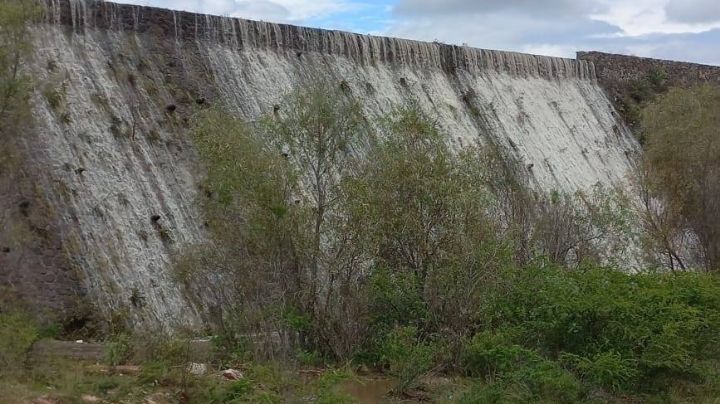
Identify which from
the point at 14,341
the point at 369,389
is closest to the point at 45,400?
the point at 14,341

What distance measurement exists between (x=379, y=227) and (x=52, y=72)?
678 centimetres

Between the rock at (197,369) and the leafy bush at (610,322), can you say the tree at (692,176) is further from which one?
the rock at (197,369)

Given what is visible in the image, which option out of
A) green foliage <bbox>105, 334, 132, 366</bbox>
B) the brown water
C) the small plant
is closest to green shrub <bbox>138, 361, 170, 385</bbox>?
green foliage <bbox>105, 334, 132, 366</bbox>

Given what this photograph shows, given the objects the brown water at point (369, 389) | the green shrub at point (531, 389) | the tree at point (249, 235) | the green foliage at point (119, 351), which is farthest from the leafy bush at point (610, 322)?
the green foliage at point (119, 351)

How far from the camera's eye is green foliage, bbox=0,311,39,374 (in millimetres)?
11375

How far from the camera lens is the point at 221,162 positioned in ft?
46.5

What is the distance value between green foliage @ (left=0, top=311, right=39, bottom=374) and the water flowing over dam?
2152mm

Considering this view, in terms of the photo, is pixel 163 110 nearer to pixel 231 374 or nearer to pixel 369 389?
pixel 369 389

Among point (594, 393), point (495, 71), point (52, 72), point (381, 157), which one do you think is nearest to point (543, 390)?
point (594, 393)

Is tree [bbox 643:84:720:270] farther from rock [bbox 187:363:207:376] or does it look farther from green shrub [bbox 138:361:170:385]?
green shrub [bbox 138:361:170:385]

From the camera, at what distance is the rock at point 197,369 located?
12422 mm

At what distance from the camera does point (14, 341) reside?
1177 centimetres

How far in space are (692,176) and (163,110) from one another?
12145mm

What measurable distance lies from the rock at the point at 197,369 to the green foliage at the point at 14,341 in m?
1.85
